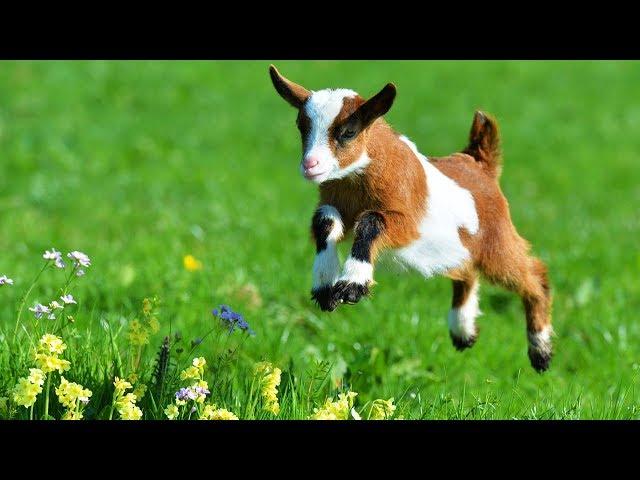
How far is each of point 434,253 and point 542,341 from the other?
1011 mm

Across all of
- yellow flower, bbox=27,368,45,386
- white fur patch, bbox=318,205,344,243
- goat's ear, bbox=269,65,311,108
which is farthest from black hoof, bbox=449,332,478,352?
yellow flower, bbox=27,368,45,386

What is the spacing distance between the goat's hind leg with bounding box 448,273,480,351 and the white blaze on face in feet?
3.96

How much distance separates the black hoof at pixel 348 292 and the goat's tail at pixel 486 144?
1401mm

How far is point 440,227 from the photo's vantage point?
3910 mm

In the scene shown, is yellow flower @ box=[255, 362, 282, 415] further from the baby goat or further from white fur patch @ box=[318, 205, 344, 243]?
white fur patch @ box=[318, 205, 344, 243]

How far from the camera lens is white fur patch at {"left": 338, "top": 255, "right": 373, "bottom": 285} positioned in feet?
11.5

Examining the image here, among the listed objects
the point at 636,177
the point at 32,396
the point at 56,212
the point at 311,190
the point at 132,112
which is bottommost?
the point at 32,396

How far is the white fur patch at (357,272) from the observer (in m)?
3.50

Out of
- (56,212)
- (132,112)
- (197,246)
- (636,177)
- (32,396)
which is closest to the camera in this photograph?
(32,396)

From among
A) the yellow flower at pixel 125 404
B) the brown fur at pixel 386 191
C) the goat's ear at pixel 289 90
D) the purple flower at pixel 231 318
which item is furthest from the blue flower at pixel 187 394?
the goat's ear at pixel 289 90

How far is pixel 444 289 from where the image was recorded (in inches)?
317

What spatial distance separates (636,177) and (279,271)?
21.4ft
